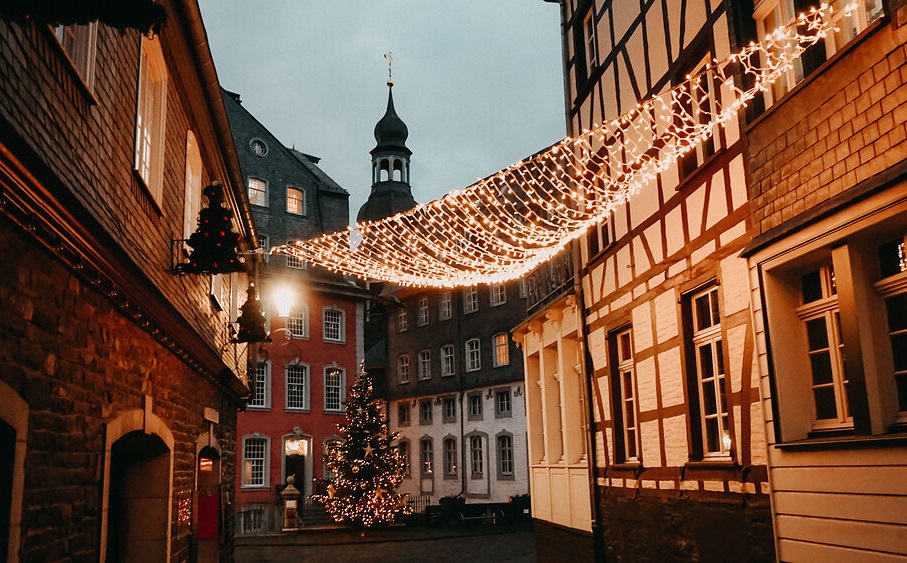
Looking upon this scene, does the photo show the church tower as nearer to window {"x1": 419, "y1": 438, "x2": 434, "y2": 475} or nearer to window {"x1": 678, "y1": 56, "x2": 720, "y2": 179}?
window {"x1": 419, "y1": 438, "x2": 434, "y2": 475}

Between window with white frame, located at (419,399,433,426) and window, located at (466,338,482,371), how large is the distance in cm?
323

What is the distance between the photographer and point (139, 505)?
323 inches

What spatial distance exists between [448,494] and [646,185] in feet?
87.7

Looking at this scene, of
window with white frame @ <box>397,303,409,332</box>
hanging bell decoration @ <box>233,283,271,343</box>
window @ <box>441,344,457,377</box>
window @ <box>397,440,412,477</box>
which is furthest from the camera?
window with white frame @ <box>397,303,409,332</box>

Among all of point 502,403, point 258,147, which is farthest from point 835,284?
point 258,147

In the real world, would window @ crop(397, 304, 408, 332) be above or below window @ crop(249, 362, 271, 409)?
above

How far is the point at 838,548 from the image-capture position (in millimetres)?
5852

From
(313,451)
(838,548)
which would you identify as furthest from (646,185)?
(313,451)

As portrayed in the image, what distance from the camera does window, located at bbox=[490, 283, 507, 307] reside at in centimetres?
3362

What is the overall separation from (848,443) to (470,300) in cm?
3015

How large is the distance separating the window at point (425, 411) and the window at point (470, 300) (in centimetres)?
465

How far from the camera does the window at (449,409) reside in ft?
116

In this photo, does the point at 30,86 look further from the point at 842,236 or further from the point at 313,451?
the point at 313,451

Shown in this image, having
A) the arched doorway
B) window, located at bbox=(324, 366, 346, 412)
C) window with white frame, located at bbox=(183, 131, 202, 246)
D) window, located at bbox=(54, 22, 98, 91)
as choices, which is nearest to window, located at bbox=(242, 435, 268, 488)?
window, located at bbox=(324, 366, 346, 412)
